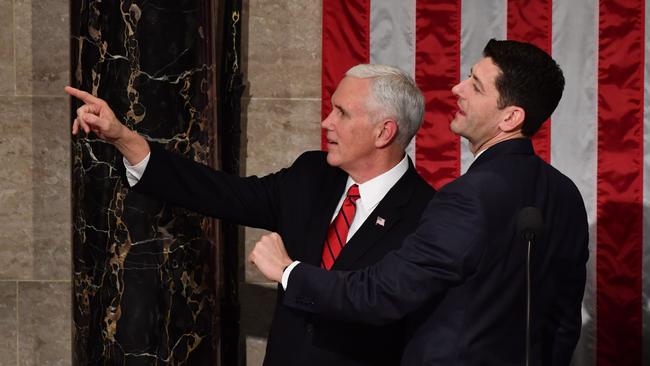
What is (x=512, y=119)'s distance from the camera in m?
2.12

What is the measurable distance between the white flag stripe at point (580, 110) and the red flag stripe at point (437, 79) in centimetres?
41

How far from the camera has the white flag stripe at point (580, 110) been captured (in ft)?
12.5

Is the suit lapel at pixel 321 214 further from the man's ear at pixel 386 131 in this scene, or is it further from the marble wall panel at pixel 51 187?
the marble wall panel at pixel 51 187

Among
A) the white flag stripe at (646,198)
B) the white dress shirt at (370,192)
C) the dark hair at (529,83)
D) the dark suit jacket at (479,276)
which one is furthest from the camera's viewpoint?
the white flag stripe at (646,198)

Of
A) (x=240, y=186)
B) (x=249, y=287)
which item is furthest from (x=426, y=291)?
(x=249, y=287)

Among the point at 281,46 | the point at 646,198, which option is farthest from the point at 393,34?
the point at 646,198

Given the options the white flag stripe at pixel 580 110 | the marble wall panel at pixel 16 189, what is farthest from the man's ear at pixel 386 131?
the marble wall panel at pixel 16 189

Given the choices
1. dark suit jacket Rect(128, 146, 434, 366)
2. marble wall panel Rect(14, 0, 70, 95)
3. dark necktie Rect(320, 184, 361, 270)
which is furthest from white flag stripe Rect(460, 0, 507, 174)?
marble wall panel Rect(14, 0, 70, 95)

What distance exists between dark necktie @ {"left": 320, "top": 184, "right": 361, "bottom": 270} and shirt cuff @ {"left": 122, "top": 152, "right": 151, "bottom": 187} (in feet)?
1.77

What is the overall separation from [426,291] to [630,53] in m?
2.23

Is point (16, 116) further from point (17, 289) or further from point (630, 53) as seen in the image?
point (630, 53)

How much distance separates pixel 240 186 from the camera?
9.09ft

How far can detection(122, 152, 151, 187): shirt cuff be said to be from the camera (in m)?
2.59

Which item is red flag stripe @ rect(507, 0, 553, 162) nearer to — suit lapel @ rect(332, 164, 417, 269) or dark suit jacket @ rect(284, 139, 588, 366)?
suit lapel @ rect(332, 164, 417, 269)
